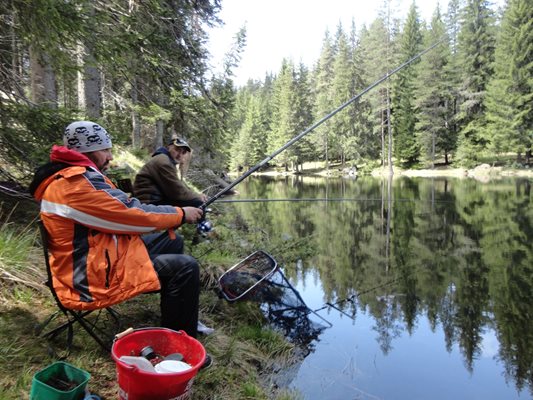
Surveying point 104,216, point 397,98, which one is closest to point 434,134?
point 397,98

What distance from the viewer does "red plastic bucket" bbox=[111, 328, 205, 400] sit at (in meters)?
2.09

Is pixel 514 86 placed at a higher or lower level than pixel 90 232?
higher

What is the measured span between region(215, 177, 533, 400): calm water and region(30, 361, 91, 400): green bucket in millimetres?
2002

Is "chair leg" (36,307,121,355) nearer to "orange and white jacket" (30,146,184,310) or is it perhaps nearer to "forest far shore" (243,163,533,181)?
"orange and white jacket" (30,146,184,310)

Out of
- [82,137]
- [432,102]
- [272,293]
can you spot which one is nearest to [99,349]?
[82,137]

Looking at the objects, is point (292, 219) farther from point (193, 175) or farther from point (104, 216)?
point (104, 216)

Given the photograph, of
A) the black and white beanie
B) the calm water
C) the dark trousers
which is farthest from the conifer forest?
the calm water

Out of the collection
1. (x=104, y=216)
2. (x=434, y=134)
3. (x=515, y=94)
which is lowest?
(x=104, y=216)

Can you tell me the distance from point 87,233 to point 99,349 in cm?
100

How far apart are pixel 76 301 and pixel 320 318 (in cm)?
378

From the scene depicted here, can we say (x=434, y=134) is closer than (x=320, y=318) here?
No

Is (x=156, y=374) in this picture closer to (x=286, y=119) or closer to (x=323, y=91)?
(x=286, y=119)

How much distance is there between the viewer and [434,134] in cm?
3597

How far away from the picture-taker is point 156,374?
6.79ft
